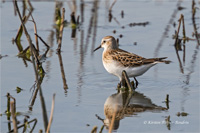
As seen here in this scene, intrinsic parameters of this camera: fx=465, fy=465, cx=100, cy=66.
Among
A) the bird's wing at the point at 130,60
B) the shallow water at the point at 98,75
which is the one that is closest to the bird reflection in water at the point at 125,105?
the shallow water at the point at 98,75

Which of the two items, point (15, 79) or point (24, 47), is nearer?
point (15, 79)

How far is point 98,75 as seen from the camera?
32.4 feet

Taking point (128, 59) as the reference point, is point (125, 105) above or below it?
below

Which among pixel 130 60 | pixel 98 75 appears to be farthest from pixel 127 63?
pixel 98 75

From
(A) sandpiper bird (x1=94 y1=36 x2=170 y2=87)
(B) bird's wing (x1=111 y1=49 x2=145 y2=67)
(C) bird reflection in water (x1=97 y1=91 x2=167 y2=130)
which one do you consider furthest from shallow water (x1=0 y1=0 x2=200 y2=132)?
(B) bird's wing (x1=111 y1=49 x2=145 y2=67)

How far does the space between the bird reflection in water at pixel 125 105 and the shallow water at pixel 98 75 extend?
3.8 inches

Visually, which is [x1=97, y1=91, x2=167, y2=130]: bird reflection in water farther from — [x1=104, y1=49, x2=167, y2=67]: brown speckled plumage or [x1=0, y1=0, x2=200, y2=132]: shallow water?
[x1=104, y1=49, x2=167, y2=67]: brown speckled plumage

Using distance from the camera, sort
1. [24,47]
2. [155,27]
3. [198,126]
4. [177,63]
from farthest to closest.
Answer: [155,27] → [24,47] → [177,63] → [198,126]

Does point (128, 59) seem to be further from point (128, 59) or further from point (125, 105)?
point (125, 105)

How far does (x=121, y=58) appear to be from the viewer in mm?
9258

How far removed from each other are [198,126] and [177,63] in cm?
384

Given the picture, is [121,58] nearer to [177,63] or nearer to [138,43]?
[177,63]

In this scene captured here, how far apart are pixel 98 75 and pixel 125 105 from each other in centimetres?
206

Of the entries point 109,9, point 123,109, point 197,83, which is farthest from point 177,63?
point 109,9
